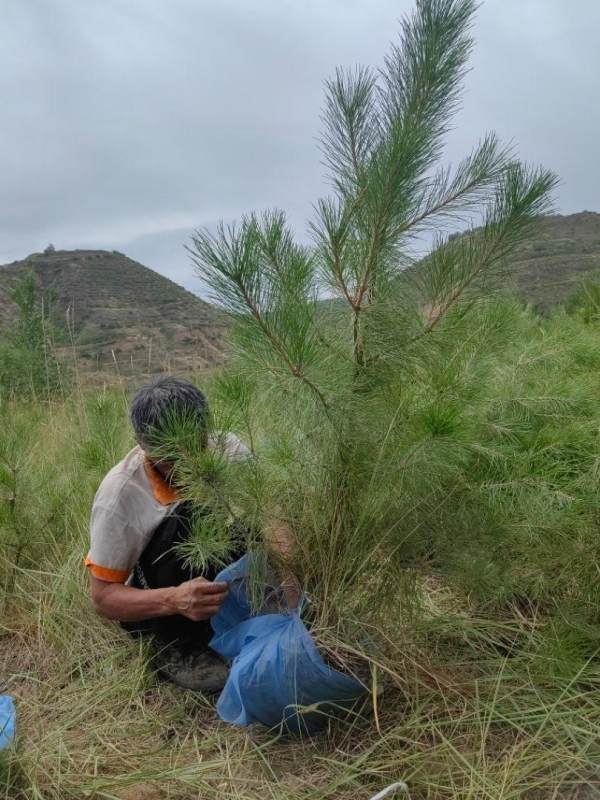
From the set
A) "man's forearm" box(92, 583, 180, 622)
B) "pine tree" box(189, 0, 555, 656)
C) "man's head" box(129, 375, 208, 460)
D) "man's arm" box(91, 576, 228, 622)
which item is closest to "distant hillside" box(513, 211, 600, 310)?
"pine tree" box(189, 0, 555, 656)

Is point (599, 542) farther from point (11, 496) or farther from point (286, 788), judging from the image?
point (11, 496)

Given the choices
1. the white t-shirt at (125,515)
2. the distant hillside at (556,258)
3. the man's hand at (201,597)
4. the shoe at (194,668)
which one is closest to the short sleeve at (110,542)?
the white t-shirt at (125,515)

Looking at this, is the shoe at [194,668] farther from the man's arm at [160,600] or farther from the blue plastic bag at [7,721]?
the blue plastic bag at [7,721]

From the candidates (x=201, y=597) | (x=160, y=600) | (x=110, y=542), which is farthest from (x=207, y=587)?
(x=110, y=542)

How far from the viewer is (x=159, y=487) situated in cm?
203

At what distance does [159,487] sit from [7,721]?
720 mm

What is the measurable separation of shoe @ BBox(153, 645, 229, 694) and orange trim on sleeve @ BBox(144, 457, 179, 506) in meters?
0.49

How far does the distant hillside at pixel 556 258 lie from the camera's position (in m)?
1.53

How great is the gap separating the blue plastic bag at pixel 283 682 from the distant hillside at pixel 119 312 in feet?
2.38

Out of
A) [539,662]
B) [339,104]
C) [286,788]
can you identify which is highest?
[339,104]

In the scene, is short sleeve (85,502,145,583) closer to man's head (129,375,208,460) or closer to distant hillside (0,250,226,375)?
man's head (129,375,208,460)

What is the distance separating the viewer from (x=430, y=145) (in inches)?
57.2

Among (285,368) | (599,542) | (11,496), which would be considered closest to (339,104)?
(285,368)

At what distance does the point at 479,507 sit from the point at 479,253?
2.23 feet
